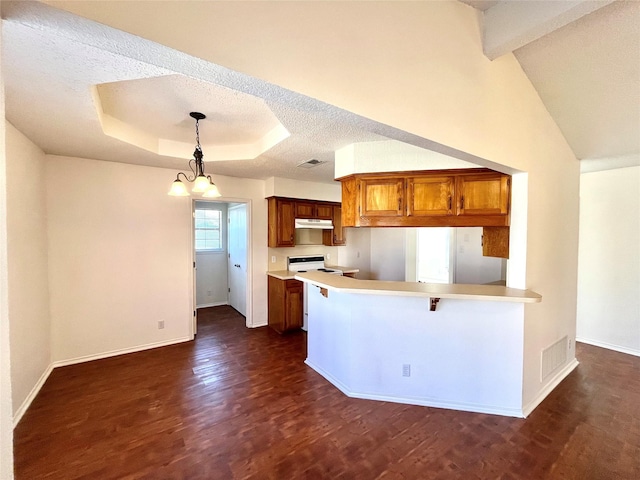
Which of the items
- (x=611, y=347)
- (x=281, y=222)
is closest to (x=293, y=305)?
(x=281, y=222)

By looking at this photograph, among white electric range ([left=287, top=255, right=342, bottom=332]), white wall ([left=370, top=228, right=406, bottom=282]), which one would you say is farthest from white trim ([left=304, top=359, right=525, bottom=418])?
white wall ([left=370, top=228, right=406, bottom=282])

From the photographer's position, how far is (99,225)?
3.34m

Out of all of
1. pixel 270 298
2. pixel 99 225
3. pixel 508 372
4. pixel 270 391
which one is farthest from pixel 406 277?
pixel 99 225

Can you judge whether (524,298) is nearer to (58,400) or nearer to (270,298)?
(270,298)

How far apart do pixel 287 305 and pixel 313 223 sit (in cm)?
149

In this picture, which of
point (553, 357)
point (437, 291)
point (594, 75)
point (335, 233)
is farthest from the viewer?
point (335, 233)

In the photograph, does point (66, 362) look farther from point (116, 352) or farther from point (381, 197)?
point (381, 197)

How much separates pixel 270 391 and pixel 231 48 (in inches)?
108

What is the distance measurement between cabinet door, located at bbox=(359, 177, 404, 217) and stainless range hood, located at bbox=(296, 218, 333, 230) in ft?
6.55

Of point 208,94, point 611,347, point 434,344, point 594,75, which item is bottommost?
point 611,347

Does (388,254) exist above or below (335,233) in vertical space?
below

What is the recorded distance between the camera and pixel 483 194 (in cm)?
251

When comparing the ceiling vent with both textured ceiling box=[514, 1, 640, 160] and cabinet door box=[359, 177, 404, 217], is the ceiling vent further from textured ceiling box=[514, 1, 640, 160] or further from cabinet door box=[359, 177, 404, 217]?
textured ceiling box=[514, 1, 640, 160]

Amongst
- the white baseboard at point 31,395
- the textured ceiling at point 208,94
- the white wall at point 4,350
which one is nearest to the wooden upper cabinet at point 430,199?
the textured ceiling at point 208,94
